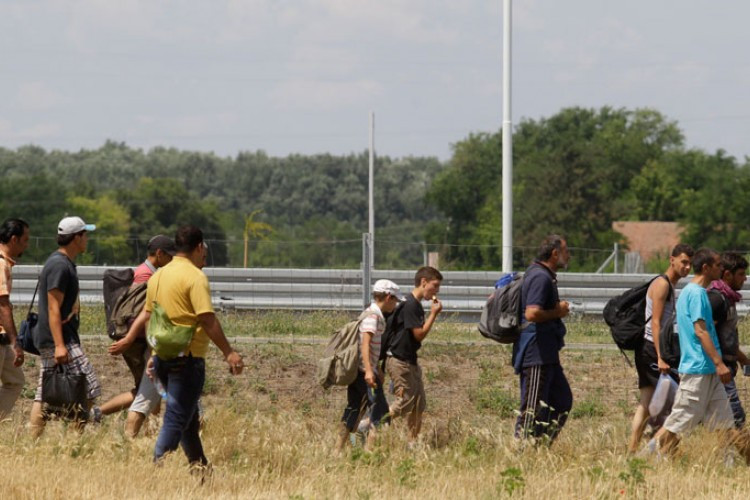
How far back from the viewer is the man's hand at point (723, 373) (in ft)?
28.9

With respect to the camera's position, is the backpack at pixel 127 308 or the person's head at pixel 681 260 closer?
the person's head at pixel 681 260

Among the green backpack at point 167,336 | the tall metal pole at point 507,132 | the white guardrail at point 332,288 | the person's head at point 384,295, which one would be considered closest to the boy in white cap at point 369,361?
the person's head at point 384,295

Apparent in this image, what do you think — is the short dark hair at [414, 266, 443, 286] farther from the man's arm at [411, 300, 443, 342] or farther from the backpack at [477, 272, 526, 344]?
the backpack at [477, 272, 526, 344]

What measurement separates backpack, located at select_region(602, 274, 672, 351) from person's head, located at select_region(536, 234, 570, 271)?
0.68 meters

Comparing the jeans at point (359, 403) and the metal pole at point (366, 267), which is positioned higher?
the metal pole at point (366, 267)

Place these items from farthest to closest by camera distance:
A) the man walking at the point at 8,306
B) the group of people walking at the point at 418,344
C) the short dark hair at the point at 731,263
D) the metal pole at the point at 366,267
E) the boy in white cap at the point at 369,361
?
the metal pole at the point at 366,267, the short dark hair at the point at 731,263, the boy in white cap at the point at 369,361, the man walking at the point at 8,306, the group of people walking at the point at 418,344

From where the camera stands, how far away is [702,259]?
29.2 feet

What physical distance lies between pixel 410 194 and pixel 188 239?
117m

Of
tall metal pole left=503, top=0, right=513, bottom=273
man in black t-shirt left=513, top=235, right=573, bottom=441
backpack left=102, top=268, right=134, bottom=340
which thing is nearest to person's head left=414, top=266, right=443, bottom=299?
man in black t-shirt left=513, top=235, right=573, bottom=441

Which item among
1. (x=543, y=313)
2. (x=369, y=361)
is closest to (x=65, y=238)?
(x=369, y=361)

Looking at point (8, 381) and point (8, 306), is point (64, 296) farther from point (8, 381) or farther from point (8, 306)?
point (8, 381)

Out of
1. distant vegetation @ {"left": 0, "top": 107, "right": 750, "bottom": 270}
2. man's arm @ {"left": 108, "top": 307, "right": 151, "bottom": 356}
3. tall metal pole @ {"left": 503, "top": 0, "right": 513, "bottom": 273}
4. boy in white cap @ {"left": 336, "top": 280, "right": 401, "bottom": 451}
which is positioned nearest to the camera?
man's arm @ {"left": 108, "top": 307, "right": 151, "bottom": 356}

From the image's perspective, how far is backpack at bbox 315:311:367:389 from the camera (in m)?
9.57

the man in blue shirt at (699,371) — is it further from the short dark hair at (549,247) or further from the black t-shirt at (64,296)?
the black t-shirt at (64,296)
